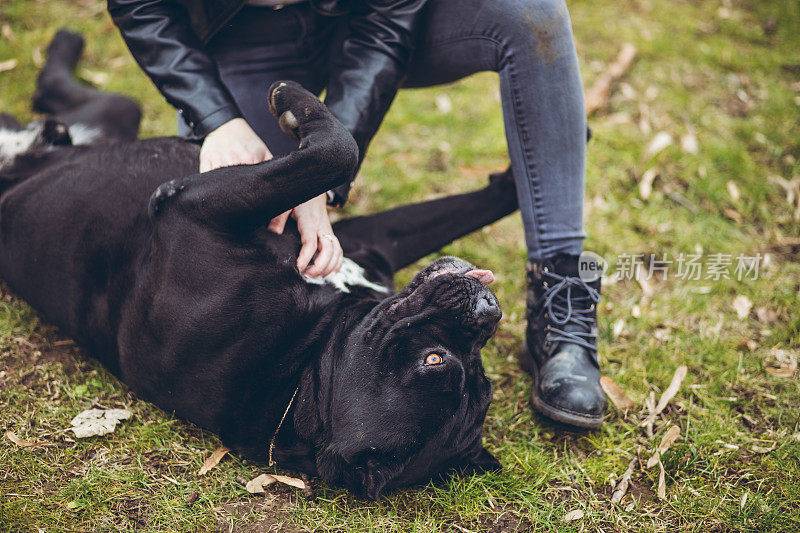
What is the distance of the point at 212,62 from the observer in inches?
90.4

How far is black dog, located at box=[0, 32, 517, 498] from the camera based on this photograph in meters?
1.90

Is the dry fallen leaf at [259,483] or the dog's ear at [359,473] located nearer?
the dog's ear at [359,473]

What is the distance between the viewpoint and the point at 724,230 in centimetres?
336

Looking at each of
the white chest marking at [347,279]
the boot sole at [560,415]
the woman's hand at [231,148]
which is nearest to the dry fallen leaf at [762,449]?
the boot sole at [560,415]

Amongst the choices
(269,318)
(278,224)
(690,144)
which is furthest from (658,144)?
(269,318)

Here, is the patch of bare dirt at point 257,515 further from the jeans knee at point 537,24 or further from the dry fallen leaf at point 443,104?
the dry fallen leaf at point 443,104

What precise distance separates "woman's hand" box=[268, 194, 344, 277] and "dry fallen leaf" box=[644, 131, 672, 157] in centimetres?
238

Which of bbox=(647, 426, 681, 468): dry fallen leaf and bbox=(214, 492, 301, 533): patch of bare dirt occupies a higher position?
bbox=(214, 492, 301, 533): patch of bare dirt

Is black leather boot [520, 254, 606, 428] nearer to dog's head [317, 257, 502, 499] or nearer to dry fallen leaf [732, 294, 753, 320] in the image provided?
dog's head [317, 257, 502, 499]

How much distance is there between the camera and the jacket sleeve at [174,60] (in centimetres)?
216

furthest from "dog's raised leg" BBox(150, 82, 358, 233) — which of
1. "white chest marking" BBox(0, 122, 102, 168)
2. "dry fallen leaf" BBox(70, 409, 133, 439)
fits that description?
"white chest marking" BBox(0, 122, 102, 168)

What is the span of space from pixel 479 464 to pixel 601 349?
35.5 inches

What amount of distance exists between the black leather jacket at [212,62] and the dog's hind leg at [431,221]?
0.32 meters

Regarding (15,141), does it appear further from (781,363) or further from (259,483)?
(781,363)
